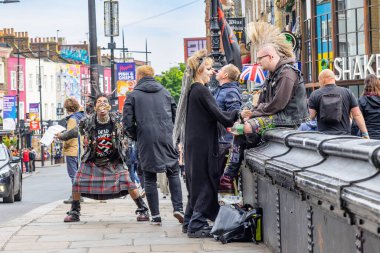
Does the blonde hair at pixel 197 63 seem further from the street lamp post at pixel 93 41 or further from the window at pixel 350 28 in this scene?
the window at pixel 350 28

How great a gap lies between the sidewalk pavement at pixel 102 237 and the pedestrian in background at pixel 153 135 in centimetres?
35

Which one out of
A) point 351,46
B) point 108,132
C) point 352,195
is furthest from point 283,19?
point 352,195

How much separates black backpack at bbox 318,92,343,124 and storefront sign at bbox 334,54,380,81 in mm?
18447

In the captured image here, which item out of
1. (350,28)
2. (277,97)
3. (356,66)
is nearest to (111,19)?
(350,28)

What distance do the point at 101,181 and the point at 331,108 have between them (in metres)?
2.90

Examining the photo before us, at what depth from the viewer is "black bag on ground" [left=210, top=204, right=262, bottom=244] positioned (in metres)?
8.84

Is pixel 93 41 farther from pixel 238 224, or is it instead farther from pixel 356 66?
pixel 356 66

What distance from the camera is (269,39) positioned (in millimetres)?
9250

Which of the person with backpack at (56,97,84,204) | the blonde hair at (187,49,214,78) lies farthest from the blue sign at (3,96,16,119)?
the blonde hair at (187,49,214,78)

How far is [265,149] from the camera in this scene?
8.45 metres

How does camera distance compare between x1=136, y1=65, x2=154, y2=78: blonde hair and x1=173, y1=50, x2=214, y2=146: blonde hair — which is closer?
x1=173, y1=50, x2=214, y2=146: blonde hair

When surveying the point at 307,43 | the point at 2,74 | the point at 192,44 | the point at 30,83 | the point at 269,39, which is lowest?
the point at 269,39

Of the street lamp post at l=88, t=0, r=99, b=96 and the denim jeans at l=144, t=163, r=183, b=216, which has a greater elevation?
the street lamp post at l=88, t=0, r=99, b=96

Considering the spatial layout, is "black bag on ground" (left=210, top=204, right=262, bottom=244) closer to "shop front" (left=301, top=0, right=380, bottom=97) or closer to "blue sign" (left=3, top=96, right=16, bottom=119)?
"shop front" (left=301, top=0, right=380, bottom=97)
